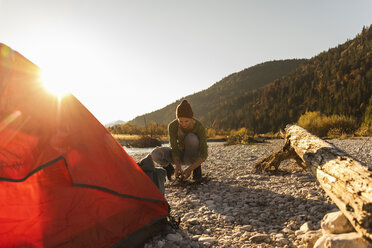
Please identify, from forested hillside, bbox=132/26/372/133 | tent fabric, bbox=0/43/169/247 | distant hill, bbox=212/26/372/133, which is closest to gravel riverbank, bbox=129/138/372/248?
tent fabric, bbox=0/43/169/247

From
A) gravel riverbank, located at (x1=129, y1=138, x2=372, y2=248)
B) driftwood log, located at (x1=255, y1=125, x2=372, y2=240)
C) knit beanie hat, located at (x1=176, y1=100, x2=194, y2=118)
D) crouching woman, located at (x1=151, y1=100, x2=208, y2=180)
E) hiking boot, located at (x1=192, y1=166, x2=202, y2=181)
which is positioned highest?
knit beanie hat, located at (x1=176, y1=100, x2=194, y2=118)

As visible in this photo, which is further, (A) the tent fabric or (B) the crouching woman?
(B) the crouching woman

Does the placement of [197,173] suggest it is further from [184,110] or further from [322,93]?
[322,93]

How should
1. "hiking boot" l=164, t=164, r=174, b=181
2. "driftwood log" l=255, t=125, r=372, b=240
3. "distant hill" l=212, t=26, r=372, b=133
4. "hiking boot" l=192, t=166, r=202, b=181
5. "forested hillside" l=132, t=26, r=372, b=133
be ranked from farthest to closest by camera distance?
"forested hillside" l=132, t=26, r=372, b=133, "distant hill" l=212, t=26, r=372, b=133, "hiking boot" l=164, t=164, r=174, b=181, "hiking boot" l=192, t=166, r=202, b=181, "driftwood log" l=255, t=125, r=372, b=240

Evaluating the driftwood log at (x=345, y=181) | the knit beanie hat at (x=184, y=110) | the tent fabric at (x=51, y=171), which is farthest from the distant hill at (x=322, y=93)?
the tent fabric at (x=51, y=171)

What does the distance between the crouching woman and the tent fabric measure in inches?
71.4

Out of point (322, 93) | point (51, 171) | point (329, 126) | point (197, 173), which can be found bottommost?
point (329, 126)

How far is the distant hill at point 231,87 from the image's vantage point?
247 ft

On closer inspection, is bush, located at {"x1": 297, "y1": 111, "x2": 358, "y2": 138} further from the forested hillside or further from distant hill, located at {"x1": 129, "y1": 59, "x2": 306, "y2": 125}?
distant hill, located at {"x1": 129, "y1": 59, "x2": 306, "y2": 125}

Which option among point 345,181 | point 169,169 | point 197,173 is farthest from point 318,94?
point 345,181

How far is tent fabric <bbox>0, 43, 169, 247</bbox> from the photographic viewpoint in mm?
1763

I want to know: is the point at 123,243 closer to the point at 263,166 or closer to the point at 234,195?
the point at 234,195

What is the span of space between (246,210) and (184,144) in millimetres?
1673

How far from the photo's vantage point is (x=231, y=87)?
274 ft
